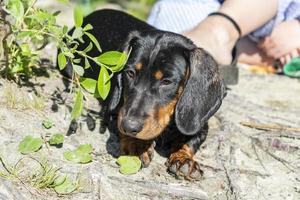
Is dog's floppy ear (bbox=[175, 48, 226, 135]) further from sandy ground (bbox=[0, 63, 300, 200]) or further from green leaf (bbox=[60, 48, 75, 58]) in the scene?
green leaf (bbox=[60, 48, 75, 58])

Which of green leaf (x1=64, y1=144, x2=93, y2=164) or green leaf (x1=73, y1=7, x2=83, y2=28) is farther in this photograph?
green leaf (x1=64, y1=144, x2=93, y2=164)

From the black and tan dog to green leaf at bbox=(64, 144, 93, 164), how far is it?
9.0 inches

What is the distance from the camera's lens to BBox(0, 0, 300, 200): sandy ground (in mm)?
3451

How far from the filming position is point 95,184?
3.44 metres

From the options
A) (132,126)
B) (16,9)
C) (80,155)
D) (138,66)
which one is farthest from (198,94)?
(16,9)

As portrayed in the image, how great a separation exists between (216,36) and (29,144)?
2.22 metres

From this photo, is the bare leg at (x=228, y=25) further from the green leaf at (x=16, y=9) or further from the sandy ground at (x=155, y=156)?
the green leaf at (x=16, y=9)

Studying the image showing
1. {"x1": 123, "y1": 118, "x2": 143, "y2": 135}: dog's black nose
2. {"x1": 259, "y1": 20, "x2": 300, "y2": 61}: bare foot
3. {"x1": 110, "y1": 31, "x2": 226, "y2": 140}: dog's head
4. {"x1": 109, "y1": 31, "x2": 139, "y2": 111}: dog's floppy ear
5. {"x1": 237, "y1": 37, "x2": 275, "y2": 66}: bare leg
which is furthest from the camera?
{"x1": 237, "y1": 37, "x2": 275, "y2": 66}: bare leg

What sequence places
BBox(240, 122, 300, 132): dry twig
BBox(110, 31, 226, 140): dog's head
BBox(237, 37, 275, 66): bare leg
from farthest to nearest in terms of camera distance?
BBox(237, 37, 275, 66): bare leg → BBox(240, 122, 300, 132): dry twig → BBox(110, 31, 226, 140): dog's head

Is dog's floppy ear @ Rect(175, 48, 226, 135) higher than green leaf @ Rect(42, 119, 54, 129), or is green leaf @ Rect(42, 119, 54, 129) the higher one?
dog's floppy ear @ Rect(175, 48, 226, 135)

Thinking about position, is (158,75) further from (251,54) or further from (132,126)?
(251,54)

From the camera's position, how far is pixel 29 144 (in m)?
3.53

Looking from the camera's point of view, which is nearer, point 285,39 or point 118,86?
point 118,86

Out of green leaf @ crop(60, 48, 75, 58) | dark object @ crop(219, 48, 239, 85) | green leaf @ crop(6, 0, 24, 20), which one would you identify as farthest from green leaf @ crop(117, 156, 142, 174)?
dark object @ crop(219, 48, 239, 85)
